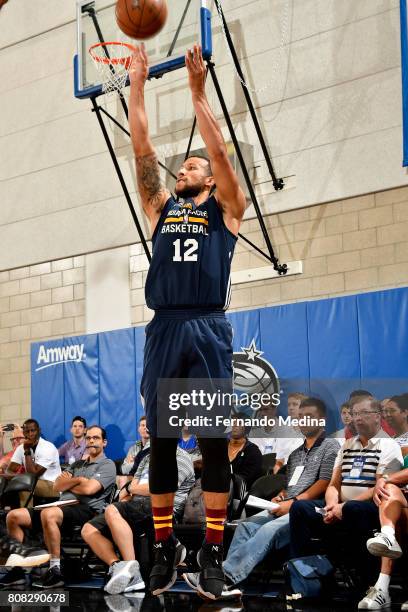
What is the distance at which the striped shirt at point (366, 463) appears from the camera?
6723mm

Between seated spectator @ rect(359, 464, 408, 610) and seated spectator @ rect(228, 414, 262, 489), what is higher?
seated spectator @ rect(228, 414, 262, 489)

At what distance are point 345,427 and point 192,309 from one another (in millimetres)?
4313

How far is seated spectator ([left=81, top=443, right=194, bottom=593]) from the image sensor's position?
310 inches

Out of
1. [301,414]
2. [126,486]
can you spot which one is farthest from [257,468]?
[126,486]

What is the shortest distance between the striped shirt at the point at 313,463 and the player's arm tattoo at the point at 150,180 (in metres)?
3.65

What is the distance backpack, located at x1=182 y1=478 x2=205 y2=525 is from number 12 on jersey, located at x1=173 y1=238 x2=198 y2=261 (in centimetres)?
416

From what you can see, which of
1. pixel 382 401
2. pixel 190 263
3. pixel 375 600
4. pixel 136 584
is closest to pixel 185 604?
pixel 136 584

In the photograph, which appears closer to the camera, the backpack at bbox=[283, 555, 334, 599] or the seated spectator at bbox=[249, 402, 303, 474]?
the backpack at bbox=[283, 555, 334, 599]

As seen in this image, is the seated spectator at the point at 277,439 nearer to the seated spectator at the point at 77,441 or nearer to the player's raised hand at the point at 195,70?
the seated spectator at the point at 77,441

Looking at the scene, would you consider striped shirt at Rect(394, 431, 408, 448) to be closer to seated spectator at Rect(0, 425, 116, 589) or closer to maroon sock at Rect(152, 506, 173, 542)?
maroon sock at Rect(152, 506, 173, 542)

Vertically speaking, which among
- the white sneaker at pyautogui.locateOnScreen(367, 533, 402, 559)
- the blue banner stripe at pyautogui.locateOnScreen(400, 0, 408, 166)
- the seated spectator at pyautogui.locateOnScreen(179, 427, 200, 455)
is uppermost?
the blue banner stripe at pyautogui.locateOnScreen(400, 0, 408, 166)

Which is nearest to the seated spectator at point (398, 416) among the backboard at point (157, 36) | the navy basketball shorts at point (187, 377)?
the navy basketball shorts at point (187, 377)

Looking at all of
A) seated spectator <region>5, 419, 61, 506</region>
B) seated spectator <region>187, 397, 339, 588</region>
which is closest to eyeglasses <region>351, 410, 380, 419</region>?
seated spectator <region>187, 397, 339, 588</region>

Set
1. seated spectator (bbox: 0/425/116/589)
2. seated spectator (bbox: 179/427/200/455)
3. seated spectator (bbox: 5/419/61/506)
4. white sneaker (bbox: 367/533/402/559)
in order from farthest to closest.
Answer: seated spectator (bbox: 5/419/61/506), seated spectator (bbox: 179/427/200/455), seated spectator (bbox: 0/425/116/589), white sneaker (bbox: 367/533/402/559)
